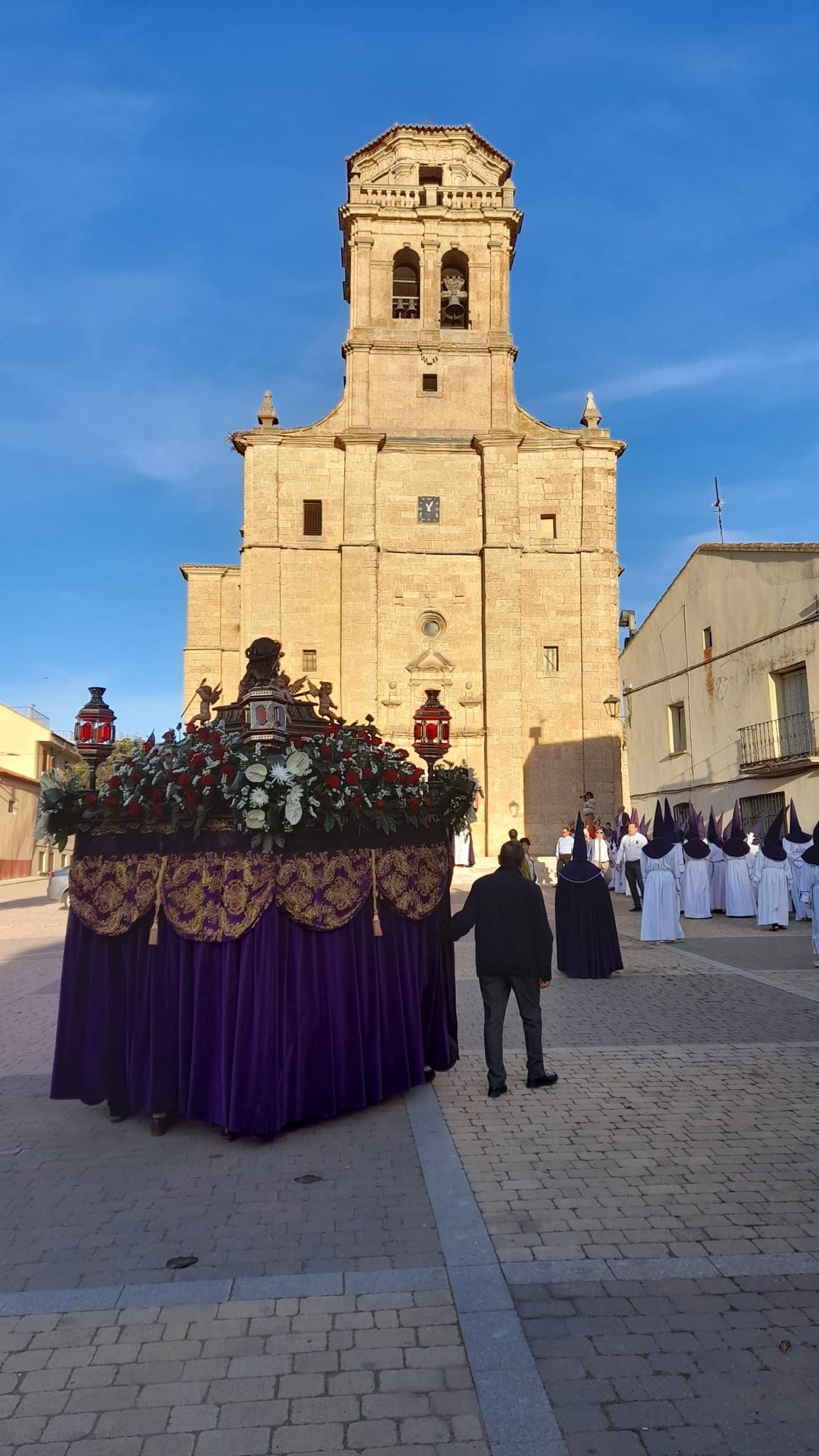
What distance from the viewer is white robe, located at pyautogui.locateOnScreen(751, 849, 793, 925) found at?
16219mm

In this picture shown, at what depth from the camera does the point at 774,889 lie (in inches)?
640

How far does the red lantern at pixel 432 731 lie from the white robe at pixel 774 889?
395 inches

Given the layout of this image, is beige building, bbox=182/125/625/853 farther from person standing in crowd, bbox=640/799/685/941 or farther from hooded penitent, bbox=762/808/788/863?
person standing in crowd, bbox=640/799/685/941

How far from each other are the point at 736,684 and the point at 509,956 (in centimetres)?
2200

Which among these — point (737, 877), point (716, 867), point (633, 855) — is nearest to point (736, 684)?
point (716, 867)

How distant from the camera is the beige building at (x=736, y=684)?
77.3 feet

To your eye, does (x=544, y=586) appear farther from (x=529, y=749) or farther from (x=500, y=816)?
(x=500, y=816)

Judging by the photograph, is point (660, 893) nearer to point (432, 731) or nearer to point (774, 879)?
point (774, 879)

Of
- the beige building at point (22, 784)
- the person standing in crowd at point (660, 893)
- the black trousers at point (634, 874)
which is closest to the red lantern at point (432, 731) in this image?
the person standing in crowd at point (660, 893)

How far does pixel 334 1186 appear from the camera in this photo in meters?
4.93

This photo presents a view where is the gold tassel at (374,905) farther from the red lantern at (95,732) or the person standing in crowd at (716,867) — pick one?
the person standing in crowd at (716,867)

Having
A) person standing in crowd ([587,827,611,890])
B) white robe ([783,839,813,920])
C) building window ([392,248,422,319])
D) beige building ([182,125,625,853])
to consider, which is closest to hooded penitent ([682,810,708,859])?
white robe ([783,839,813,920])

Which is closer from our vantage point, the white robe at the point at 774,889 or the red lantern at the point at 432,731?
the red lantern at the point at 432,731

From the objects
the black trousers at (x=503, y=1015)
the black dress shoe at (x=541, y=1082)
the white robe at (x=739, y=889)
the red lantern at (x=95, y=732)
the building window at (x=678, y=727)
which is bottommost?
the black dress shoe at (x=541, y=1082)
